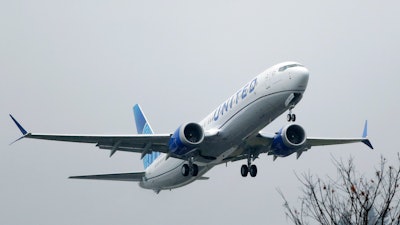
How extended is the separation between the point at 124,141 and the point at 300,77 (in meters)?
12.1

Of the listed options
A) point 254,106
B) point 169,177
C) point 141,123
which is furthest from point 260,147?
point 141,123

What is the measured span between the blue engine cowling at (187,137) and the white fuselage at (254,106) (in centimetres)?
74

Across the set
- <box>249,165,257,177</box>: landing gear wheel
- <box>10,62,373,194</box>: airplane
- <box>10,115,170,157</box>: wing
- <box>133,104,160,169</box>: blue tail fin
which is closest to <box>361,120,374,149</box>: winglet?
<box>10,62,373,194</box>: airplane

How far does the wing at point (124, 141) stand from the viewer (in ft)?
129

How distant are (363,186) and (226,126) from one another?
2243 centimetres

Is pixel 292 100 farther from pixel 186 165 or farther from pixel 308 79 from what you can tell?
pixel 186 165

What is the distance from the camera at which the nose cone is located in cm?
3566

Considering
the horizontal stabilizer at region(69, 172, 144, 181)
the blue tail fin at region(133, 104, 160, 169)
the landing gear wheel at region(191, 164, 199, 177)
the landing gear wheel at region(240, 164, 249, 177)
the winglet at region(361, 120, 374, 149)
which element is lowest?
the winglet at region(361, 120, 374, 149)

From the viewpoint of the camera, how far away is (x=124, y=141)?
41.8m

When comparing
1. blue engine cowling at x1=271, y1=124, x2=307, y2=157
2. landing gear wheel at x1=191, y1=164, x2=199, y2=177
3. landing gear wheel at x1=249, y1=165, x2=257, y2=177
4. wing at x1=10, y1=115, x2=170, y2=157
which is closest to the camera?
wing at x1=10, y1=115, x2=170, y2=157

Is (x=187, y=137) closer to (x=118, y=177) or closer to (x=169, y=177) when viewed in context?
(x=169, y=177)

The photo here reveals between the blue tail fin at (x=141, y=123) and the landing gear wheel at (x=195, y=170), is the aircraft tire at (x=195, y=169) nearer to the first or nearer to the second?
the landing gear wheel at (x=195, y=170)

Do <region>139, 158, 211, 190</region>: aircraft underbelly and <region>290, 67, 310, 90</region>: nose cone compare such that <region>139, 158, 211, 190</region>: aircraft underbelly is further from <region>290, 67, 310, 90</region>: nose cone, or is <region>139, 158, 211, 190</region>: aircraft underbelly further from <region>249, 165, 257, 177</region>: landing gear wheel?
<region>290, 67, 310, 90</region>: nose cone

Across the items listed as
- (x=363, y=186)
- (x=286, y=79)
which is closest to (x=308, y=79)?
(x=286, y=79)
